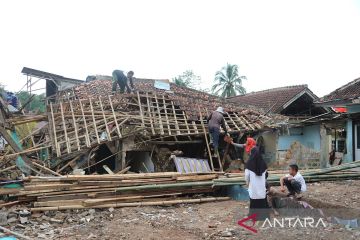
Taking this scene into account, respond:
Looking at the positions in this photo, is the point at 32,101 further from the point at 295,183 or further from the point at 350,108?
the point at 295,183

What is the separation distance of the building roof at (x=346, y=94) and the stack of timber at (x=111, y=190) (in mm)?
7166

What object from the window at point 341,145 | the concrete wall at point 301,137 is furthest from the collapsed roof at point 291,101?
the window at point 341,145

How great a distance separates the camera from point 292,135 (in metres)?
20.1

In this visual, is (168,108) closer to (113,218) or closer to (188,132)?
(188,132)

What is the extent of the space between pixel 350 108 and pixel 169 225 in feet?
33.7

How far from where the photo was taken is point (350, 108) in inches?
542

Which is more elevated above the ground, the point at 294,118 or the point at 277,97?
the point at 277,97

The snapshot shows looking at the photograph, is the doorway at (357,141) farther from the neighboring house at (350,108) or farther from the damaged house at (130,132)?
the damaged house at (130,132)

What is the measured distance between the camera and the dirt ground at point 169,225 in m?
5.57

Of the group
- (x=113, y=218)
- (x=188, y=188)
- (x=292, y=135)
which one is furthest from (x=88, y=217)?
(x=292, y=135)

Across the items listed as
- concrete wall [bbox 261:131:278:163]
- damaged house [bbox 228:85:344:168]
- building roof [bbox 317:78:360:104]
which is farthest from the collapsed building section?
concrete wall [bbox 261:131:278:163]

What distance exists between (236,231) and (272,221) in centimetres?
69

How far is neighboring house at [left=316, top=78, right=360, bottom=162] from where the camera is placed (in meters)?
13.3

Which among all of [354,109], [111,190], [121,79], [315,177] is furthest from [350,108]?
[111,190]
